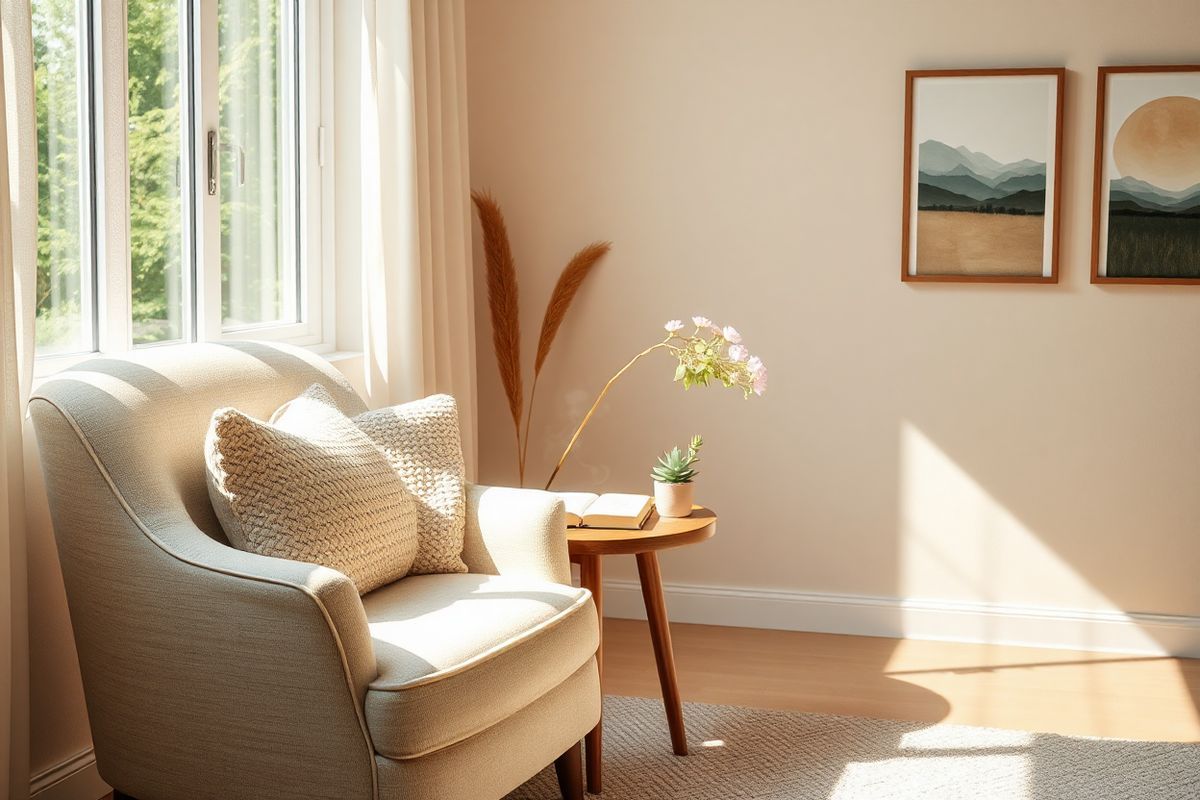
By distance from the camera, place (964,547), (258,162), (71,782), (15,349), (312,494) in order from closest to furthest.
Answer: (15,349) < (312,494) < (71,782) < (258,162) < (964,547)

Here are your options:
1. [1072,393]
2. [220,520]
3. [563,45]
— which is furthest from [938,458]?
[220,520]

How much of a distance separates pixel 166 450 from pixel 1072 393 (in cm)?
268

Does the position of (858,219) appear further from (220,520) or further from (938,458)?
(220,520)

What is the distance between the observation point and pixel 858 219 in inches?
150

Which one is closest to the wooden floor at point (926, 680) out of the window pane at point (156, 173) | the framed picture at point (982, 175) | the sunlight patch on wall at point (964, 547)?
the sunlight patch on wall at point (964, 547)

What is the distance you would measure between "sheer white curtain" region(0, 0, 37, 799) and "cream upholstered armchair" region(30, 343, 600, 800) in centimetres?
7

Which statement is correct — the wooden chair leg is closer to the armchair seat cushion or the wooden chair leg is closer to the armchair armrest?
the armchair seat cushion

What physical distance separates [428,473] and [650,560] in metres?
0.57

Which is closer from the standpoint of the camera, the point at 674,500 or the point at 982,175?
the point at 674,500

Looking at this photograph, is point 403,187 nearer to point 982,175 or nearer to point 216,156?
point 216,156

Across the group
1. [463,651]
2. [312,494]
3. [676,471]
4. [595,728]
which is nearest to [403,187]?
[676,471]

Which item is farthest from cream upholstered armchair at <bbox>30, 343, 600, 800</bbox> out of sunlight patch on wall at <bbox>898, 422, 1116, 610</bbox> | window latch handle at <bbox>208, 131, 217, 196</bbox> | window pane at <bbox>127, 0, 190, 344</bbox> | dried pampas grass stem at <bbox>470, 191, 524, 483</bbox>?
sunlight patch on wall at <bbox>898, 422, 1116, 610</bbox>

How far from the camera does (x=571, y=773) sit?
2.54 meters

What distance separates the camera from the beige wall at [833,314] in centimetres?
367
